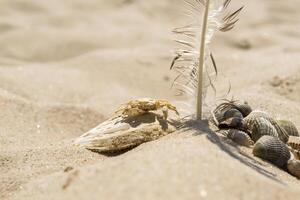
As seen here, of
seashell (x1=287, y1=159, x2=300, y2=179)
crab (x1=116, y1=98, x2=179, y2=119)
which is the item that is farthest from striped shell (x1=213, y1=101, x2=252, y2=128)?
seashell (x1=287, y1=159, x2=300, y2=179)

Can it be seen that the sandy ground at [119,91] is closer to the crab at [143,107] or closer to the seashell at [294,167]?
the seashell at [294,167]

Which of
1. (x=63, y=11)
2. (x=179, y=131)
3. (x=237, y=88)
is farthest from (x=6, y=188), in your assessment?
(x=63, y=11)

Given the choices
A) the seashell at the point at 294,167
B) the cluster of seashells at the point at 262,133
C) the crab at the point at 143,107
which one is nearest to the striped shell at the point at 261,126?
the cluster of seashells at the point at 262,133

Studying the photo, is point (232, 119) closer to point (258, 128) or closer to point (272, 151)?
point (258, 128)

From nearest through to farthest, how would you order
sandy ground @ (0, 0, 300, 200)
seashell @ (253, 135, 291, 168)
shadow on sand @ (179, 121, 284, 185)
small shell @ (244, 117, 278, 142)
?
sandy ground @ (0, 0, 300, 200)
shadow on sand @ (179, 121, 284, 185)
seashell @ (253, 135, 291, 168)
small shell @ (244, 117, 278, 142)

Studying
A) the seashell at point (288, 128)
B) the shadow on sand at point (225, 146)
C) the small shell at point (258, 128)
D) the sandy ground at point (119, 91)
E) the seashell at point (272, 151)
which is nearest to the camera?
the sandy ground at point (119, 91)

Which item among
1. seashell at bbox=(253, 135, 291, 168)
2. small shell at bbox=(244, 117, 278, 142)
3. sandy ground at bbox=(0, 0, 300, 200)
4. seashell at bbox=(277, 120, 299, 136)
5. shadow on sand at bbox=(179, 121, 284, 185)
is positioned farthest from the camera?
seashell at bbox=(277, 120, 299, 136)

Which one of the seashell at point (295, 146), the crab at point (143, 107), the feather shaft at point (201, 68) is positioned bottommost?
the seashell at point (295, 146)

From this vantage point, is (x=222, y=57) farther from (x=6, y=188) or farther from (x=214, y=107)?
(x=6, y=188)

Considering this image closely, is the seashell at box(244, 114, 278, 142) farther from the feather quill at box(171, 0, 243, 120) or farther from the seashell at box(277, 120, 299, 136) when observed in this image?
the feather quill at box(171, 0, 243, 120)
